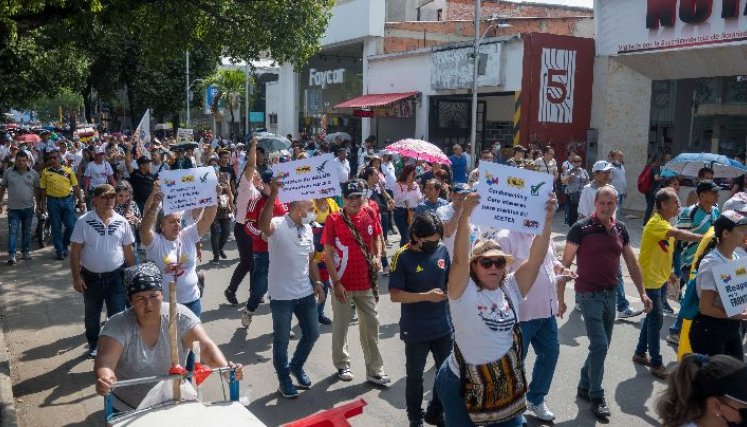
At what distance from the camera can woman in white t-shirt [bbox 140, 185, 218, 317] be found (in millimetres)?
5758

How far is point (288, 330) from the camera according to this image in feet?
19.3

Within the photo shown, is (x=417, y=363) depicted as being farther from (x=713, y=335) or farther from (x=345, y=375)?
(x=713, y=335)

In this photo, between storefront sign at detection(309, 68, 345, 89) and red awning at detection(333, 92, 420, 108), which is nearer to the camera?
red awning at detection(333, 92, 420, 108)

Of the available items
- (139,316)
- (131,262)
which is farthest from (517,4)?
(139,316)

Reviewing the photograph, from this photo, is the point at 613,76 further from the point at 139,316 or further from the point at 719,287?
the point at 139,316

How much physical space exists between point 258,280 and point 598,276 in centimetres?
389

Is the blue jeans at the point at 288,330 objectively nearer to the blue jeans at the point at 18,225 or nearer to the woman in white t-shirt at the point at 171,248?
the woman in white t-shirt at the point at 171,248

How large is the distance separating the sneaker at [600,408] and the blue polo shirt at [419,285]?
1477 mm

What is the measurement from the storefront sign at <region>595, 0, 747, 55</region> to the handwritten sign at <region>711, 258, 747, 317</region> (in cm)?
1397

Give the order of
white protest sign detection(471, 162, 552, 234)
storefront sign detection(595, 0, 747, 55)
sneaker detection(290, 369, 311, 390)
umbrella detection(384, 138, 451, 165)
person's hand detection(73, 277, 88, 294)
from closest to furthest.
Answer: white protest sign detection(471, 162, 552, 234), sneaker detection(290, 369, 311, 390), person's hand detection(73, 277, 88, 294), umbrella detection(384, 138, 451, 165), storefront sign detection(595, 0, 747, 55)

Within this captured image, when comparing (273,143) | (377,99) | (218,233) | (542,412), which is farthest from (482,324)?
(377,99)

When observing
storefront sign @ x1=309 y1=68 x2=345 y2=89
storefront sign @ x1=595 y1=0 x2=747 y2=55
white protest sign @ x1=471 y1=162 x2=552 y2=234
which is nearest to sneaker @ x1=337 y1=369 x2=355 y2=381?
white protest sign @ x1=471 y1=162 x2=552 y2=234

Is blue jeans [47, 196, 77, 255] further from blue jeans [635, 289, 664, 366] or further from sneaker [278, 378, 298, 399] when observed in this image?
blue jeans [635, 289, 664, 366]

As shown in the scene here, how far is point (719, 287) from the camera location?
175 inches
